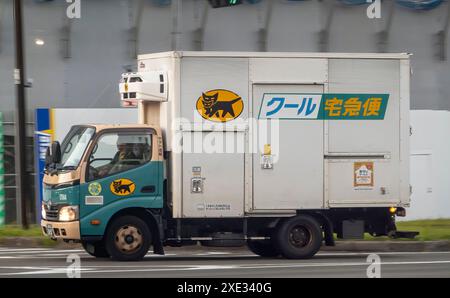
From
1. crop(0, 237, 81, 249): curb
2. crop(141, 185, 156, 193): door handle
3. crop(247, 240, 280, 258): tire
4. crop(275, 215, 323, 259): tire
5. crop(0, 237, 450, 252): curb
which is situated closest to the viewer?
crop(141, 185, 156, 193): door handle

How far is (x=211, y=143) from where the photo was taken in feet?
55.3

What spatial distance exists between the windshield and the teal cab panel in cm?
46

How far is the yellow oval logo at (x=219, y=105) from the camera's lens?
55.2ft

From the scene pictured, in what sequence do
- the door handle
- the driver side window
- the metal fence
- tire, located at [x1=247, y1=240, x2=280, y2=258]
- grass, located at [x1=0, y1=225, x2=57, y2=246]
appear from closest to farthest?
the driver side window
the door handle
tire, located at [x1=247, y1=240, x2=280, y2=258]
grass, located at [x1=0, y1=225, x2=57, y2=246]
the metal fence

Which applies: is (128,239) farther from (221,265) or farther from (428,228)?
(428,228)

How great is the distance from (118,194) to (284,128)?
2.98 meters

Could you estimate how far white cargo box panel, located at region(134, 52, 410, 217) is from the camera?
1681 cm

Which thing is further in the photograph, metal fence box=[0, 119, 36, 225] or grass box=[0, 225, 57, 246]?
metal fence box=[0, 119, 36, 225]

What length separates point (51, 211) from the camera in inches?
653

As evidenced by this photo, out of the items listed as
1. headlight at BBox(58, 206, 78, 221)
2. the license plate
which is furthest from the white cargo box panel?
the license plate

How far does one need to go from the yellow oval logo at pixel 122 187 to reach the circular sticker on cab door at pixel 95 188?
182mm

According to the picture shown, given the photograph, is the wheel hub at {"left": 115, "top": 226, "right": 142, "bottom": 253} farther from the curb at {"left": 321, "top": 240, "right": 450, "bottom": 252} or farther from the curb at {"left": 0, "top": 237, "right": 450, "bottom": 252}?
the curb at {"left": 321, "top": 240, "right": 450, "bottom": 252}

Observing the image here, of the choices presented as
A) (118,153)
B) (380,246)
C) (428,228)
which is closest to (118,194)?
(118,153)
